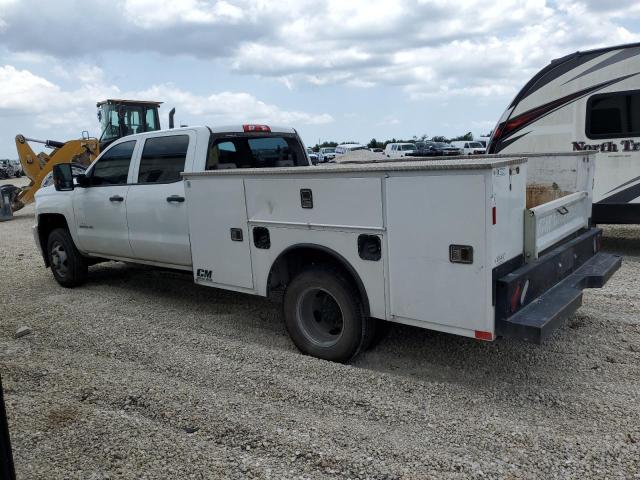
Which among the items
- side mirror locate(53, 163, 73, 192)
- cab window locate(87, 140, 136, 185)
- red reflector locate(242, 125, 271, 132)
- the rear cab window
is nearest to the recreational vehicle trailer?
the rear cab window

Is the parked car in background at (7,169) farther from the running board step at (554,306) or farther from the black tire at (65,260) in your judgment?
the running board step at (554,306)

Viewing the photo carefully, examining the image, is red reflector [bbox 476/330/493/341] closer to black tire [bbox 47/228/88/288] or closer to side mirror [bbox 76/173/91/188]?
side mirror [bbox 76/173/91/188]

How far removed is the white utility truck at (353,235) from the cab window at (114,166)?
0.09 feet

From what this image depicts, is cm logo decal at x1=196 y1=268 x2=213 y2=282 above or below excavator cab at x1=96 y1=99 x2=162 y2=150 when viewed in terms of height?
below

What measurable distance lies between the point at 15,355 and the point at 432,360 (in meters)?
3.61

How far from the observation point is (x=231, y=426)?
11.8 feet

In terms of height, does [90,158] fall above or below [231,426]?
above

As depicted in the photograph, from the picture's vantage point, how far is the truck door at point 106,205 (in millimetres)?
6557

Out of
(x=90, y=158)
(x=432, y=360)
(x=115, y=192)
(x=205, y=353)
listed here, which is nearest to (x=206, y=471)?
(x=205, y=353)

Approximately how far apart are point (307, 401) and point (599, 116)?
6.74 meters

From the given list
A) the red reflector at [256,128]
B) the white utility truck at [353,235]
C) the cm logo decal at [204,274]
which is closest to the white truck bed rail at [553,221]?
the white utility truck at [353,235]

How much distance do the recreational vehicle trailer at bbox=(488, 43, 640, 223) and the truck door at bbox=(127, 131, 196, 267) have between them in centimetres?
570

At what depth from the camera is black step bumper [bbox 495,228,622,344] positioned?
367 cm

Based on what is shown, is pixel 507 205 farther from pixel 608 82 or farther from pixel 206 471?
pixel 608 82
